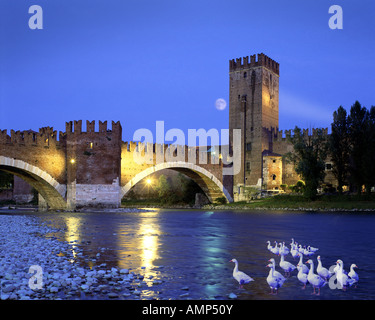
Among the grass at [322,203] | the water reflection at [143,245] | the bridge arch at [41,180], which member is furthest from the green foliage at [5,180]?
the water reflection at [143,245]

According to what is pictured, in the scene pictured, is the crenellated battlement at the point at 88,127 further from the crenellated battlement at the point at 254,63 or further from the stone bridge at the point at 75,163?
the crenellated battlement at the point at 254,63

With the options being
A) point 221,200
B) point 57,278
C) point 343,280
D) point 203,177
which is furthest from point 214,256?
point 221,200

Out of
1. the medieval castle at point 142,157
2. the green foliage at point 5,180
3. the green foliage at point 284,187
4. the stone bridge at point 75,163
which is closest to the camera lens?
the stone bridge at point 75,163

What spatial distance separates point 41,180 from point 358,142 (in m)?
28.7

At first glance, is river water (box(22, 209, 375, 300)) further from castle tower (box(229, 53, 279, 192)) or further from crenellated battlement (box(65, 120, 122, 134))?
castle tower (box(229, 53, 279, 192))

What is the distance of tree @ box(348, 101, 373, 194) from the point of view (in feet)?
139

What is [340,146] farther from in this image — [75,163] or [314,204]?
[75,163]

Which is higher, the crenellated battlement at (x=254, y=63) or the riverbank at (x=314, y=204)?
the crenellated battlement at (x=254, y=63)

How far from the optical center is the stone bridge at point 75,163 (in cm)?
3516

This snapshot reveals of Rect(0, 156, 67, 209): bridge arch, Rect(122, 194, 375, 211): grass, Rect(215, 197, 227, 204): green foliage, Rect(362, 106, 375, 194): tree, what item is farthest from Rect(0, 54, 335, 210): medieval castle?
Rect(362, 106, 375, 194): tree

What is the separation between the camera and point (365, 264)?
12797mm

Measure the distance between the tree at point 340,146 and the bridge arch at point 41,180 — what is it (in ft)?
82.7
